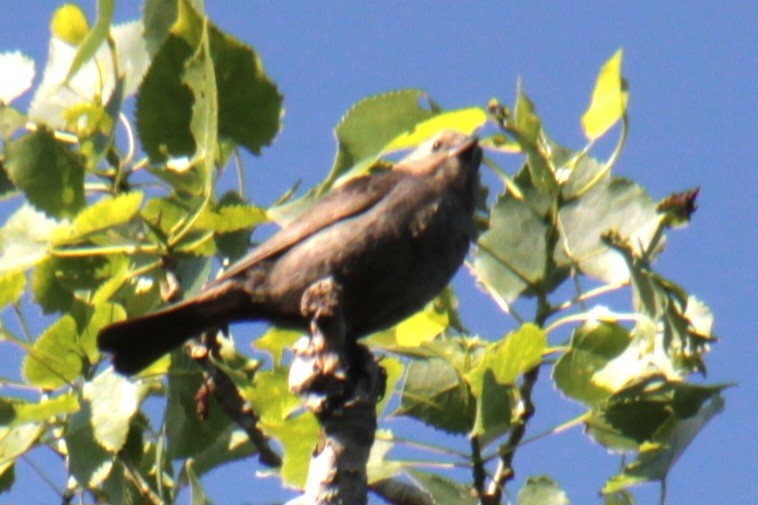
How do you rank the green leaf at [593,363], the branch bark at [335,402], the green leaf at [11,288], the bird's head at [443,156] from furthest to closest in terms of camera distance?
the bird's head at [443,156]
the green leaf at [11,288]
the green leaf at [593,363]
the branch bark at [335,402]

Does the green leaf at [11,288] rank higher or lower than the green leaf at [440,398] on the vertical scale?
higher

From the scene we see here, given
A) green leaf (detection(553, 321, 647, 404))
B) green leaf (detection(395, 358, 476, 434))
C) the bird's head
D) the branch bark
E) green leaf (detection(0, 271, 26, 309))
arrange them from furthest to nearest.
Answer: the bird's head → green leaf (detection(0, 271, 26, 309)) → green leaf (detection(395, 358, 476, 434)) → green leaf (detection(553, 321, 647, 404)) → the branch bark

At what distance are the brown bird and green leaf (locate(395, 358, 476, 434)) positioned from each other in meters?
0.45

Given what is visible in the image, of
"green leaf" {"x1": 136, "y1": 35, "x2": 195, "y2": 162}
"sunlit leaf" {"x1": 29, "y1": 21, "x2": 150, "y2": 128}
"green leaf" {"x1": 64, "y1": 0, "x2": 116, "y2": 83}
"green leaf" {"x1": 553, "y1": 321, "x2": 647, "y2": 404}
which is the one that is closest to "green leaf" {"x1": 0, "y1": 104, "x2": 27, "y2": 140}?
"sunlit leaf" {"x1": 29, "y1": 21, "x2": 150, "y2": 128}

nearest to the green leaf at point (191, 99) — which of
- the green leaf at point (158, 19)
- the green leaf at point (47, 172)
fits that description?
the green leaf at point (158, 19)

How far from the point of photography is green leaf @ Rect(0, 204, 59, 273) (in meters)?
3.49

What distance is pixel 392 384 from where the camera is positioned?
3.47 metres

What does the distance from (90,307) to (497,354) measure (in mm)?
1150

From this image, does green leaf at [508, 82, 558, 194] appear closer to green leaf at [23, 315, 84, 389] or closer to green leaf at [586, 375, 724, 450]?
green leaf at [586, 375, 724, 450]

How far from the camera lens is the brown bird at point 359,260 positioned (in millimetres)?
4000

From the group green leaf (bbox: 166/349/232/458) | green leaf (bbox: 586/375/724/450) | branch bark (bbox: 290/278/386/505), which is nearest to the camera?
branch bark (bbox: 290/278/386/505)

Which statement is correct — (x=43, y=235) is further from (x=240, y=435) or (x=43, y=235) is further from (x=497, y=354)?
(x=497, y=354)

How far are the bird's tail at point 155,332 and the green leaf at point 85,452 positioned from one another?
0.68 feet

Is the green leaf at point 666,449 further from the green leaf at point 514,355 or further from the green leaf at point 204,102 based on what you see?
the green leaf at point 204,102
